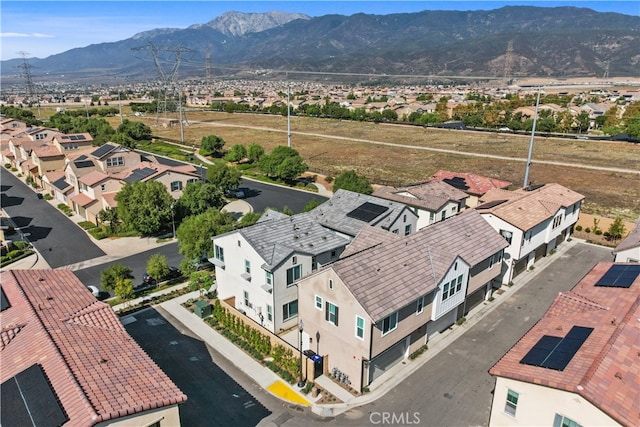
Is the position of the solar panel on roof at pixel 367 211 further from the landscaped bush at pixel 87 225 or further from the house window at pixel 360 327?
the landscaped bush at pixel 87 225

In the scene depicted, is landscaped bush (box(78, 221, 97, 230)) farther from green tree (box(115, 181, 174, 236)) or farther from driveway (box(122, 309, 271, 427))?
driveway (box(122, 309, 271, 427))

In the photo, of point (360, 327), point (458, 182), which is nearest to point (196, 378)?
point (360, 327)

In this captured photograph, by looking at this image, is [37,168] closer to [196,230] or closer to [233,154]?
[233,154]

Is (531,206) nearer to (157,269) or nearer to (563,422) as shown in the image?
(563,422)

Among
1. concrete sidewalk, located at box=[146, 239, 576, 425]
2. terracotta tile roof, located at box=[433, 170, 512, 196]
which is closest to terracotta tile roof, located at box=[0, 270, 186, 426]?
concrete sidewalk, located at box=[146, 239, 576, 425]

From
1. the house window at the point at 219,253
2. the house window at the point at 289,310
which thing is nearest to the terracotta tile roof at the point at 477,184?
the house window at the point at 289,310

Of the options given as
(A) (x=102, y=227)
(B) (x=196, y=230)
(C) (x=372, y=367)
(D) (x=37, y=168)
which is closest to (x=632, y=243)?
(C) (x=372, y=367)
